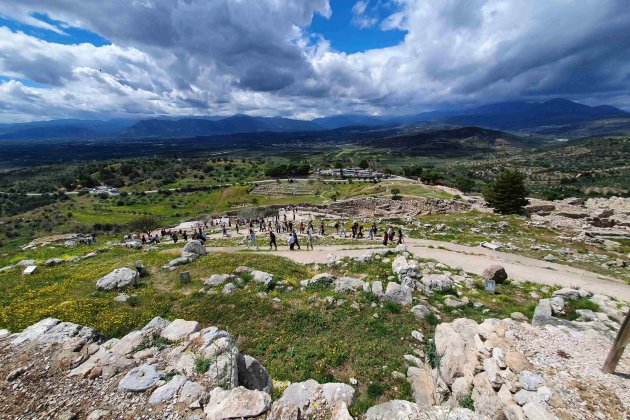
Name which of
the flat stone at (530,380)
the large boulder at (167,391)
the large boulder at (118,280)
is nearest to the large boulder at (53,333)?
the large boulder at (167,391)

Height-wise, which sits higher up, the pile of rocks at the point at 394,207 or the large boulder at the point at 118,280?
the large boulder at the point at 118,280

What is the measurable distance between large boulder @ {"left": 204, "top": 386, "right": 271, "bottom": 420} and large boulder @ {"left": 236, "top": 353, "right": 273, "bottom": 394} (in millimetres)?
1189

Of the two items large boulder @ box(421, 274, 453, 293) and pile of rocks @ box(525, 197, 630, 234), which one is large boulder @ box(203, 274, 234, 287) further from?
pile of rocks @ box(525, 197, 630, 234)

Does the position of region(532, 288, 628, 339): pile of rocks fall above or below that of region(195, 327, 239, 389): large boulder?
below

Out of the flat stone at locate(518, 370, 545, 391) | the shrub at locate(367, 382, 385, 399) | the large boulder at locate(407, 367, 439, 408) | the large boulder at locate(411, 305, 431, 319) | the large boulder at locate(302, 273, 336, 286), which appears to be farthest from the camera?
the large boulder at locate(302, 273, 336, 286)

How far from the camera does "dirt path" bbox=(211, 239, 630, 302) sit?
16156 millimetres

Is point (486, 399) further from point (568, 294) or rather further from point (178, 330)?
point (568, 294)

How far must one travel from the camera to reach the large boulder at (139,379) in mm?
7422

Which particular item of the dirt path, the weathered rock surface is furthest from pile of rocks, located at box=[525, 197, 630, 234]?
the weathered rock surface

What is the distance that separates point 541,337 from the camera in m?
8.75

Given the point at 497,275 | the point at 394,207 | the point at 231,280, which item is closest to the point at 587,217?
the point at 394,207

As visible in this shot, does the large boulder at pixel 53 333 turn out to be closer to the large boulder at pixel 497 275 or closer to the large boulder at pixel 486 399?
the large boulder at pixel 486 399

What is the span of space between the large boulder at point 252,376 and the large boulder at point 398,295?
6.56 meters

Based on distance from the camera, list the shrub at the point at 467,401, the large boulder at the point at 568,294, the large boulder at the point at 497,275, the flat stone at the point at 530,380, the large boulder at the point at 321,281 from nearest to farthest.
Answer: the flat stone at the point at 530,380
the shrub at the point at 467,401
the large boulder at the point at 568,294
the large boulder at the point at 321,281
the large boulder at the point at 497,275
